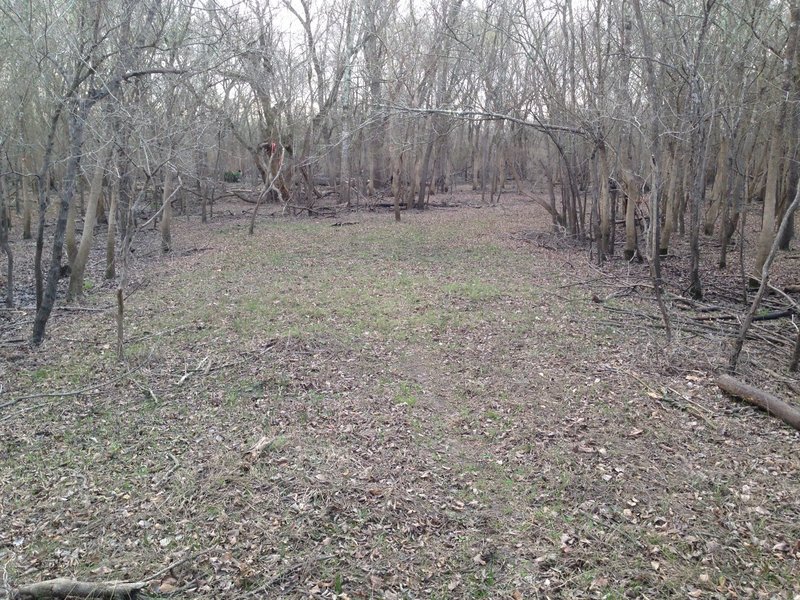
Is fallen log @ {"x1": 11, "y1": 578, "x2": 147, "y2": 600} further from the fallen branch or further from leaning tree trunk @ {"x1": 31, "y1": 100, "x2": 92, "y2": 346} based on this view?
leaning tree trunk @ {"x1": 31, "y1": 100, "x2": 92, "y2": 346}

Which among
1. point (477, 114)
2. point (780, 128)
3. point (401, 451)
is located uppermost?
point (477, 114)

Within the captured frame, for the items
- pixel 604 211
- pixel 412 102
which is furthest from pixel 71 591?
pixel 412 102

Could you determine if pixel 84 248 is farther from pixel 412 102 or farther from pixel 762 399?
pixel 762 399

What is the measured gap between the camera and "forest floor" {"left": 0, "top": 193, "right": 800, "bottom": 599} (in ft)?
10.9

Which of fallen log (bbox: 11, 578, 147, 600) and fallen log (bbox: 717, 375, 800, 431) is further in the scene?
fallen log (bbox: 717, 375, 800, 431)

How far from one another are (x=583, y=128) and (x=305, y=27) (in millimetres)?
12653

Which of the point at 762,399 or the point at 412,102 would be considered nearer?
the point at 762,399

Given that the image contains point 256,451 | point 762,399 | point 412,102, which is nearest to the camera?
point 256,451

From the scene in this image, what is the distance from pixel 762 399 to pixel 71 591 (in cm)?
518

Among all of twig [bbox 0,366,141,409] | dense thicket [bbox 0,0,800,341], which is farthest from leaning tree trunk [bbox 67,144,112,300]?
twig [bbox 0,366,141,409]

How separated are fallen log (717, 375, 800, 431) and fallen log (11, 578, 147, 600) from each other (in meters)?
4.80

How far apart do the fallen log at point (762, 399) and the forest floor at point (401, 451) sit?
→ 0.44 feet

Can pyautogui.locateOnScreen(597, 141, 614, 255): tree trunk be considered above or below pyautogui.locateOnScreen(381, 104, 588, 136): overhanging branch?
below

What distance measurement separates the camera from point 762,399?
4965 millimetres
